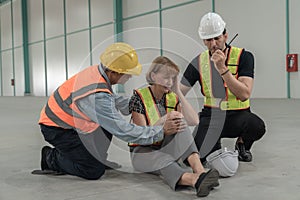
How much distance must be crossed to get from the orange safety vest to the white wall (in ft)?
0.58

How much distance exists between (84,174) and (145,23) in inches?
458

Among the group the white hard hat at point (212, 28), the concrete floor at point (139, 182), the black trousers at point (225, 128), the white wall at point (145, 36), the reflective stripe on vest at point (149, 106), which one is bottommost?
the concrete floor at point (139, 182)

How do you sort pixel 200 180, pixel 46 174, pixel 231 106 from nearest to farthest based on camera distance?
pixel 200 180, pixel 46 174, pixel 231 106

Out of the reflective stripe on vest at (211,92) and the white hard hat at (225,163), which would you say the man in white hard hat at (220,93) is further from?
the white hard hat at (225,163)

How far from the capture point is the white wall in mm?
2816

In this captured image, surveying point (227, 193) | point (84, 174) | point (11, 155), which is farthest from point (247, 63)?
point (11, 155)

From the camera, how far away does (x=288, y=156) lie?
2867 millimetres

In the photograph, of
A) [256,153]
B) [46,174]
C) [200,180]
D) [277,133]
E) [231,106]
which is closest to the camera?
[200,180]

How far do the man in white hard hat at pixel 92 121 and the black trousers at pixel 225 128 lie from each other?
1.89ft

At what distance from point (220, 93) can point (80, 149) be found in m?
1.09

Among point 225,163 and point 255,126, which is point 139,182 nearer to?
point 225,163

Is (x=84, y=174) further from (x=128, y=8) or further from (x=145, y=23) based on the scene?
(x=128, y=8)

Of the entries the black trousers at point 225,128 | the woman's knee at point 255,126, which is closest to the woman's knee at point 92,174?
the black trousers at point 225,128

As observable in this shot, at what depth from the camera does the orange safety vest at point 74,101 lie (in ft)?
7.12
